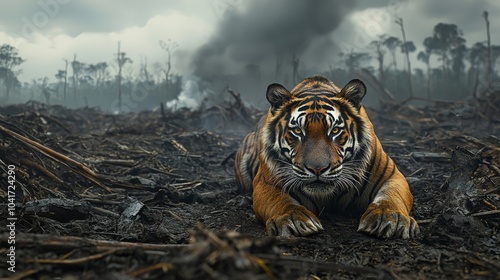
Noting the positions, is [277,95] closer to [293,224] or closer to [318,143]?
[318,143]

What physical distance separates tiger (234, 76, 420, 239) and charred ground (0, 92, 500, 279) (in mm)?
145

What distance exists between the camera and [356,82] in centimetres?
312

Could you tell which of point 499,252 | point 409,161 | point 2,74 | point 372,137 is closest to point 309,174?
point 372,137

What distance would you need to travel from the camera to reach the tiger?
2588mm

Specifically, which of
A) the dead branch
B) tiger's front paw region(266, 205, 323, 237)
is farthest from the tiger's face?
the dead branch

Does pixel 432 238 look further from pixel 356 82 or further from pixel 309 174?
pixel 356 82

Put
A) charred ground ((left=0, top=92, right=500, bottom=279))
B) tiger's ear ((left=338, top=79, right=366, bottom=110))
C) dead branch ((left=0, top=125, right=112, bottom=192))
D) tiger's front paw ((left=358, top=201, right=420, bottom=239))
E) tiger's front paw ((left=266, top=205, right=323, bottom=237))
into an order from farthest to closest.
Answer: dead branch ((left=0, top=125, right=112, bottom=192)) < tiger's ear ((left=338, top=79, right=366, bottom=110)) < tiger's front paw ((left=266, top=205, right=323, bottom=237)) < tiger's front paw ((left=358, top=201, right=420, bottom=239)) < charred ground ((left=0, top=92, right=500, bottom=279))

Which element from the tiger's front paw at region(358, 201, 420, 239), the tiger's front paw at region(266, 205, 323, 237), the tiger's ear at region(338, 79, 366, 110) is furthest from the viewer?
the tiger's ear at region(338, 79, 366, 110)

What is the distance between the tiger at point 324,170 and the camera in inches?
102

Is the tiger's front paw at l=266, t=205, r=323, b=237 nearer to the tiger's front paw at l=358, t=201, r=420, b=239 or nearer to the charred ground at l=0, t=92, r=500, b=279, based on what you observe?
the charred ground at l=0, t=92, r=500, b=279

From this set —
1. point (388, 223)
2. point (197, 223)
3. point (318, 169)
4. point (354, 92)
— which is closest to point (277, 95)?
point (354, 92)

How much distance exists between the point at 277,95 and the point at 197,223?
1.73m

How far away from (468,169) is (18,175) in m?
4.58

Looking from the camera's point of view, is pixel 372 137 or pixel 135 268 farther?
pixel 372 137
